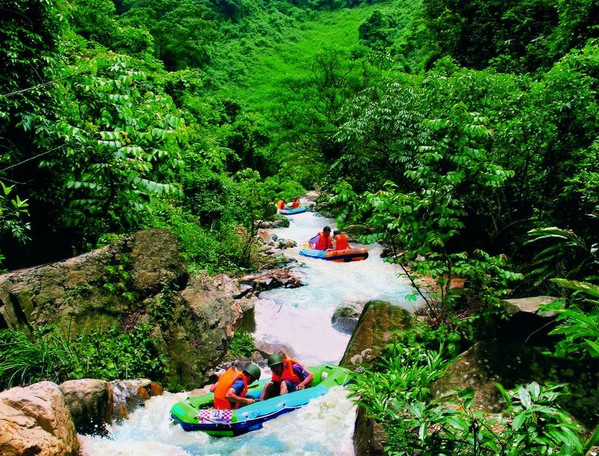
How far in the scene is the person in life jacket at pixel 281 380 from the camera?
5.56 m

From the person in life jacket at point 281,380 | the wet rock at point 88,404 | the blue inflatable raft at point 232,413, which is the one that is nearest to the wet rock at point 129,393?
the wet rock at point 88,404

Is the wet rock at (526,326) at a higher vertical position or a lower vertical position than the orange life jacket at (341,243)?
higher

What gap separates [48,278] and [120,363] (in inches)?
66.0

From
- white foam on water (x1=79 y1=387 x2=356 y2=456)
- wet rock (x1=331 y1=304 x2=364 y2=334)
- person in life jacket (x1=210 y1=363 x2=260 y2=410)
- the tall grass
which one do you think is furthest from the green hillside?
white foam on water (x1=79 y1=387 x2=356 y2=456)

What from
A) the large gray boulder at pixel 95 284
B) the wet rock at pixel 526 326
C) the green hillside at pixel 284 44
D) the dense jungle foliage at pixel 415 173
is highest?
the green hillside at pixel 284 44

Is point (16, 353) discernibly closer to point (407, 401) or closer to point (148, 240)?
point (148, 240)

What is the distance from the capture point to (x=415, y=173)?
4.50 m

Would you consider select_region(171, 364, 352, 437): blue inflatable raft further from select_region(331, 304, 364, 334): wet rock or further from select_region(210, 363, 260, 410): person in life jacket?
select_region(331, 304, 364, 334): wet rock

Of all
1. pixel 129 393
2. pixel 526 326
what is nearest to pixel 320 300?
pixel 129 393

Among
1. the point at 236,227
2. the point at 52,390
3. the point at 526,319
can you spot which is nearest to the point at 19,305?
the point at 52,390

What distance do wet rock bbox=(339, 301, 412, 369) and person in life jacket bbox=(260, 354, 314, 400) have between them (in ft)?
2.75

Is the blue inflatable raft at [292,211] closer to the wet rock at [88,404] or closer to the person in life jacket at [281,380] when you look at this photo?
the person in life jacket at [281,380]

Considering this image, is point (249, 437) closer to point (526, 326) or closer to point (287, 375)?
point (287, 375)

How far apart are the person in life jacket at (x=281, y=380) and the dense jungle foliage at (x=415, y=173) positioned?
2.31 meters
